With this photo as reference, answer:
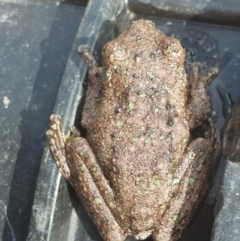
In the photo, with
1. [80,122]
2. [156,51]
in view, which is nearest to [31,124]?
[80,122]

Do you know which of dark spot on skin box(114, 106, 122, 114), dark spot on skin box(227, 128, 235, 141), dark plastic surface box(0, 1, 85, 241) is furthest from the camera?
dark plastic surface box(0, 1, 85, 241)

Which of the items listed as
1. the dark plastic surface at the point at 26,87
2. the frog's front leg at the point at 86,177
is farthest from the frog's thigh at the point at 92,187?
the dark plastic surface at the point at 26,87

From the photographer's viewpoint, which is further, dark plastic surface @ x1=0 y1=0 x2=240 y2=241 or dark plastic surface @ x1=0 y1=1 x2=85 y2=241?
Answer: dark plastic surface @ x1=0 y1=1 x2=85 y2=241

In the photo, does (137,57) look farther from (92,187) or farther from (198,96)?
(92,187)

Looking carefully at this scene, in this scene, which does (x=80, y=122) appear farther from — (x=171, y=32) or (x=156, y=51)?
(x=171, y=32)

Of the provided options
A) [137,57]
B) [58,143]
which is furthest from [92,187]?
[137,57]

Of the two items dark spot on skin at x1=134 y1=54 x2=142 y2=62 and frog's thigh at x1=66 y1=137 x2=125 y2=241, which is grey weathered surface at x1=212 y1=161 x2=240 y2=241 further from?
dark spot on skin at x1=134 y1=54 x2=142 y2=62

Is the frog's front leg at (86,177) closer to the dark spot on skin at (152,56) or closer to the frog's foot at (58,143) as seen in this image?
the frog's foot at (58,143)

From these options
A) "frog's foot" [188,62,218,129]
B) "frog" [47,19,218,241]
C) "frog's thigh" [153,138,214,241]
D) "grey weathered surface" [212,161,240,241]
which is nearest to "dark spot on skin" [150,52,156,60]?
"frog" [47,19,218,241]
